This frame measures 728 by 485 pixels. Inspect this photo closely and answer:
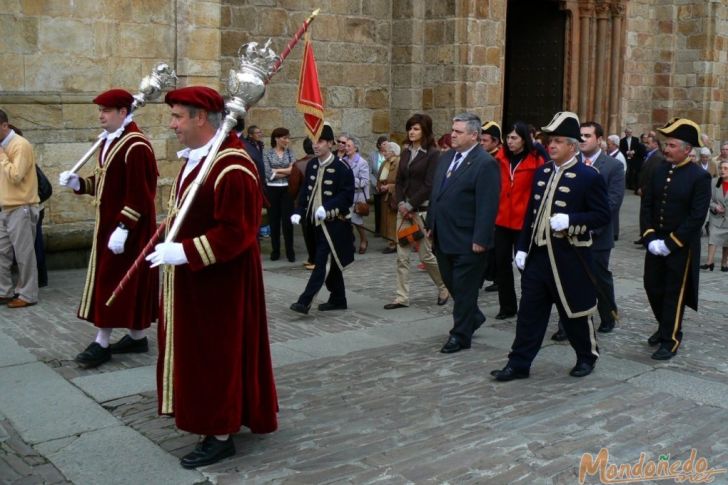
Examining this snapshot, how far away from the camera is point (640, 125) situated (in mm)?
21578

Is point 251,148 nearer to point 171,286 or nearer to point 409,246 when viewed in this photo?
point 409,246

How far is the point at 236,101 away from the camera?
→ 5.07 metres

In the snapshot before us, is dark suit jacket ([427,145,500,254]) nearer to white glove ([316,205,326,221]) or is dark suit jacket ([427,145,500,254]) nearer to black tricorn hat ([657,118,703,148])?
black tricorn hat ([657,118,703,148])

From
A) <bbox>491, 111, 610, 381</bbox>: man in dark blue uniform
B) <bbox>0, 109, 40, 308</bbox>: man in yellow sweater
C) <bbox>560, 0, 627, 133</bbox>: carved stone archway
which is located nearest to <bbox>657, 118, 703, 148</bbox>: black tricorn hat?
<bbox>491, 111, 610, 381</bbox>: man in dark blue uniform

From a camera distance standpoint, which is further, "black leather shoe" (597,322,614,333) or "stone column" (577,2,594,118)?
"stone column" (577,2,594,118)

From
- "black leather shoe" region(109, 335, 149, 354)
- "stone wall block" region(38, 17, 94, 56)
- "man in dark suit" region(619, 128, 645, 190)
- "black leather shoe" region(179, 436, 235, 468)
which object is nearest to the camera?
"black leather shoe" region(179, 436, 235, 468)

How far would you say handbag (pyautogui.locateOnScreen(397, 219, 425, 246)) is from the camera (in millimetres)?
9219

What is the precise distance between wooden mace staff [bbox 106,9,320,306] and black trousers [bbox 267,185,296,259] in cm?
649

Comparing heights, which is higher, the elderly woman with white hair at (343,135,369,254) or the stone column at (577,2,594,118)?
the stone column at (577,2,594,118)

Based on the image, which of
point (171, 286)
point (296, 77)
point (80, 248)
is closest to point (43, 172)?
point (80, 248)

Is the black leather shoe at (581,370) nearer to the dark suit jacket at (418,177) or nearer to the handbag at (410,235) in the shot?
the handbag at (410,235)

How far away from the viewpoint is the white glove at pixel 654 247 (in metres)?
7.35

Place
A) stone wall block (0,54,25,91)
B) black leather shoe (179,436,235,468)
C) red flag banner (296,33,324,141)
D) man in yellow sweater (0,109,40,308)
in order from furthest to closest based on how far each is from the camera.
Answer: stone wall block (0,54,25,91) → man in yellow sweater (0,109,40,308) → red flag banner (296,33,324,141) → black leather shoe (179,436,235,468)

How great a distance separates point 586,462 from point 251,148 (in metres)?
7.05
